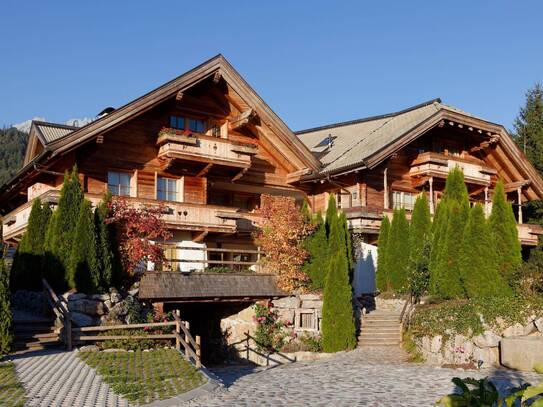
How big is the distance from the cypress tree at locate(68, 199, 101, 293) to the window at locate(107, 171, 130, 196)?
5861 millimetres

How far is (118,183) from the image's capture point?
2798 cm

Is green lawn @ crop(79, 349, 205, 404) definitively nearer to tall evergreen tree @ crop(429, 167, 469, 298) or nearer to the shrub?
the shrub

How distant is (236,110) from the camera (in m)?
31.1

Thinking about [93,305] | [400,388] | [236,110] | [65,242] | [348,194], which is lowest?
[400,388]

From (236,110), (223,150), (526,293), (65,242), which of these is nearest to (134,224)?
(65,242)

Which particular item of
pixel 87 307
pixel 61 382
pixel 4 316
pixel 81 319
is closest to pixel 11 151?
pixel 87 307

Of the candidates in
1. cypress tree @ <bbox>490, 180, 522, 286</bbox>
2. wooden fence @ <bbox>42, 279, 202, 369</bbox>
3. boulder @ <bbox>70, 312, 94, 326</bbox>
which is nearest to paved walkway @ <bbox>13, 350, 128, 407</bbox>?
wooden fence @ <bbox>42, 279, 202, 369</bbox>

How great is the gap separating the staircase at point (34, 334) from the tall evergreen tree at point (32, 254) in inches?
135

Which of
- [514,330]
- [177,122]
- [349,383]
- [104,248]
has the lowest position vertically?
[349,383]

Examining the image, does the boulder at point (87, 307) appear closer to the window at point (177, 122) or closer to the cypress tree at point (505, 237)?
the window at point (177, 122)

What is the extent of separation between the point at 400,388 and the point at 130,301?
31.0ft

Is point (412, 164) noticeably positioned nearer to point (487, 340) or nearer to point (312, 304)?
point (312, 304)

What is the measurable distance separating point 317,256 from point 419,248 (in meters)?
4.79

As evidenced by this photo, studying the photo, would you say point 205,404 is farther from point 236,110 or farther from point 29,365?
point 236,110
